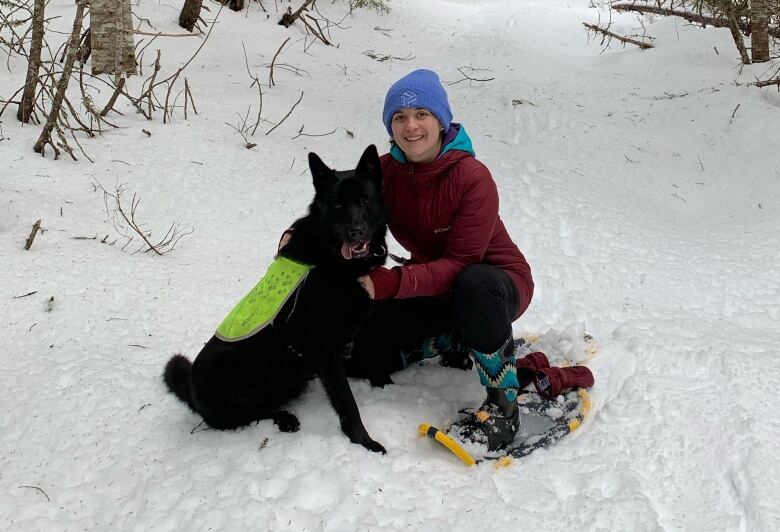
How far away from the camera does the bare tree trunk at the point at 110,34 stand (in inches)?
231

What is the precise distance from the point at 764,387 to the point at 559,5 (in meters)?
11.9

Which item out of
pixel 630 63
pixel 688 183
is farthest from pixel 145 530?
pixel 630 63

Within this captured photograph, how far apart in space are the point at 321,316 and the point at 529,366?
1073 millimetres

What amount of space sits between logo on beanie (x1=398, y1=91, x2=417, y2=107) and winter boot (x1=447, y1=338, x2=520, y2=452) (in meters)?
1.04

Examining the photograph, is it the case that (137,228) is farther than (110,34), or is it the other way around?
(110,34)

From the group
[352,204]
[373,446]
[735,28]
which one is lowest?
[373,446]

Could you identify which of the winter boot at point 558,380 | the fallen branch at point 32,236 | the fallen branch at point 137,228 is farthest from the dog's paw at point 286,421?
the fallen branch at point 32,236

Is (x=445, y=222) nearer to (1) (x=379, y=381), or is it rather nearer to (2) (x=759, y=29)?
(1) (x=379, y=381)

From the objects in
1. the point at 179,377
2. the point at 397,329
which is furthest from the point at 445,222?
the point at 179,377

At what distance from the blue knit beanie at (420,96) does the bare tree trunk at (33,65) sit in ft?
12.1

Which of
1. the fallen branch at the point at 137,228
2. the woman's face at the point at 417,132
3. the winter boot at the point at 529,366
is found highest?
the woman's face at the point at 417,132

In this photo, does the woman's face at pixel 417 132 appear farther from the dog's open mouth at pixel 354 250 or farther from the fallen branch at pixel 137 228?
the fallen branch at pixel 137 228

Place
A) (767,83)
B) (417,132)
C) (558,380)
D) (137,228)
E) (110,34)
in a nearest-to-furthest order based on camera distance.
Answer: (417,132) → (558,380) → (137,228) → (767,83) → (110,34)

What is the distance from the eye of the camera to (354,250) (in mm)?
2131
